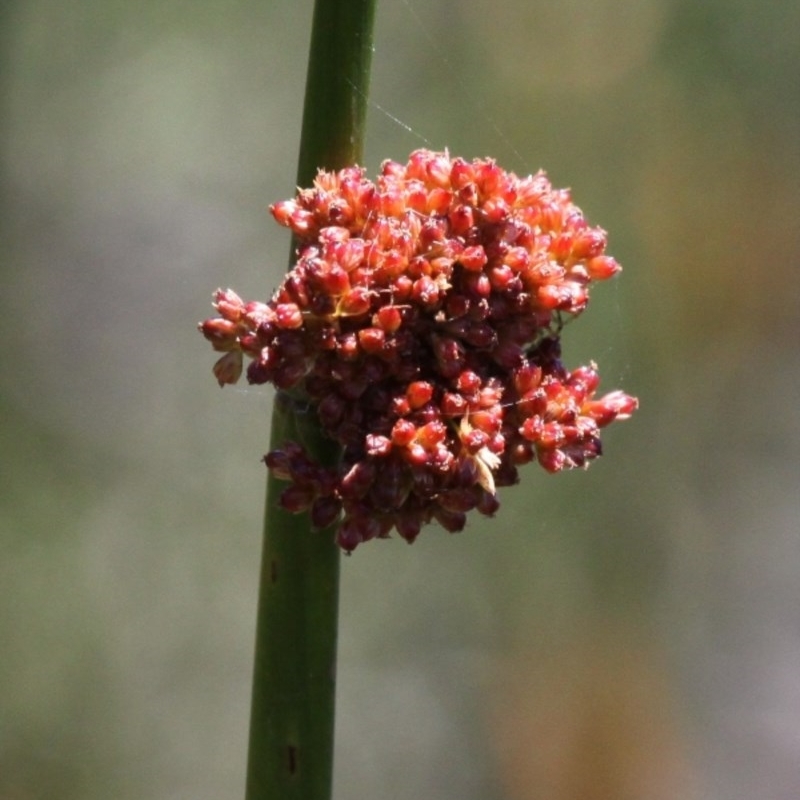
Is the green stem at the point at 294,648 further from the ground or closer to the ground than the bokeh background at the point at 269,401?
closer to the ground

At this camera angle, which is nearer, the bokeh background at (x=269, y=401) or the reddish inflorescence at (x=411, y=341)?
the reddish inflorescence at (x=411, y=341)

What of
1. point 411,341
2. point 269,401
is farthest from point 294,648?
point 269,401

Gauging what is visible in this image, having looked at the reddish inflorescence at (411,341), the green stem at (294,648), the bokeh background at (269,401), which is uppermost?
the bokeh background at (269,401)

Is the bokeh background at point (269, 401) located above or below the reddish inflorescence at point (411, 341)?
above

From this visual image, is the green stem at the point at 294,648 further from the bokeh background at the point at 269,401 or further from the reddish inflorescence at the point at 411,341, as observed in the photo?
the bokeh background at the point at 269,401

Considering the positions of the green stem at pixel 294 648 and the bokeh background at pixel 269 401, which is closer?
the green stem at pixel 294 648

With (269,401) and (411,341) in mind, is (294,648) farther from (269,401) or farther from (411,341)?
(269,401)

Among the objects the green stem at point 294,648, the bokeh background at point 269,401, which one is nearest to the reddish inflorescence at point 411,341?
the green stem at point 294,648
